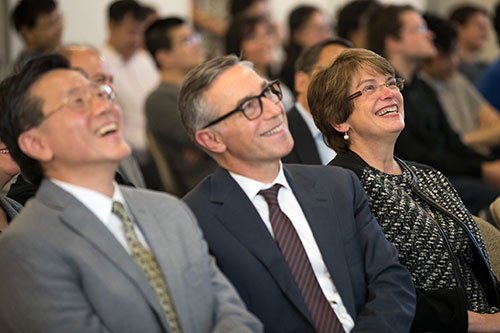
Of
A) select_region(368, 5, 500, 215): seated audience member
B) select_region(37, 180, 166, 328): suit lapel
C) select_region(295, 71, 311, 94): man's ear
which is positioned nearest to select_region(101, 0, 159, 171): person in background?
select_region(368, 5, 500, 215): seated audience member

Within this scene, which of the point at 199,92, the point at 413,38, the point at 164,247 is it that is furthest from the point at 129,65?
the point at 164,247

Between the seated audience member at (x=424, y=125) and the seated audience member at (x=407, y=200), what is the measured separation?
5.49 feet

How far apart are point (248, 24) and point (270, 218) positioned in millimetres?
3455

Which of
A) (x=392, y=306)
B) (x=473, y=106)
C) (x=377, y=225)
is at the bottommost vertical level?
(x=473, y=106)

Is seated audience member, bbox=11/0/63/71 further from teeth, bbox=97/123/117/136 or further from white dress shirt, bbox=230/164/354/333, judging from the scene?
teeth, bbox=97/123/117/136

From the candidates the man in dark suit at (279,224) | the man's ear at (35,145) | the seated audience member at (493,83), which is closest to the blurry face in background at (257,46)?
the seated audience member at (493,83)

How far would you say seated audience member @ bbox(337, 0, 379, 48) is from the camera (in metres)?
5.66

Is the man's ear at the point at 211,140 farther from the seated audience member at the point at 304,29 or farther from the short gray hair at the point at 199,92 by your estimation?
the seated audience member at the point at 304,29

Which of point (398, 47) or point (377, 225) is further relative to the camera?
point (398, 47)

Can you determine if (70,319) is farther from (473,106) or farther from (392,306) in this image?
(473,106)

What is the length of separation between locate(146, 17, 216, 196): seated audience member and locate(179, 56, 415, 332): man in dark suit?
85.0 inches

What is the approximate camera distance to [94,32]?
6824mm

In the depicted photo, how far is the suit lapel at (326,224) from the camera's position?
80.5 inches

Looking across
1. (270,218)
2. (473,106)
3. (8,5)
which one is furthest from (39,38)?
(270,218)
